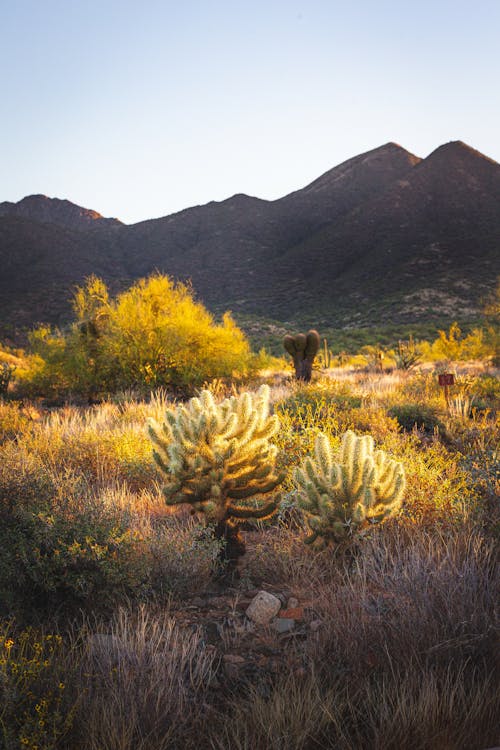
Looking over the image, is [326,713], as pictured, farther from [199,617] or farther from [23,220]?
[23,220]

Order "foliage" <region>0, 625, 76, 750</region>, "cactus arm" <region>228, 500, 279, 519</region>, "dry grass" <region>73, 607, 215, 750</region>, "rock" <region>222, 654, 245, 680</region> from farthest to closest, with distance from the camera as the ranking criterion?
"cactus arm" <region>228, 500, 279, 519</region>, "rock" <region>222, 654, 245, 680</region>, "dry grass" <region>73, 607, 215, 750</region>, "foliage" <region>0, 625, 76, 750</region>

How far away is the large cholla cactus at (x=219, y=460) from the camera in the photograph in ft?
12.7

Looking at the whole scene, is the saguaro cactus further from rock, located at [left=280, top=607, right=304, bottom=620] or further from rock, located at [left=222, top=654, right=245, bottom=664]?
rock, located at [left=222, top=654, right=245, bottom=664]

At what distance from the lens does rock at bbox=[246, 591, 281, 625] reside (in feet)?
10.0

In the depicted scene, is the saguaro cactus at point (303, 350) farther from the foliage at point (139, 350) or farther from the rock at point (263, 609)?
the rock at point (263, 609)

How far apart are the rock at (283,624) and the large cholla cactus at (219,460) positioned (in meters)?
0.93

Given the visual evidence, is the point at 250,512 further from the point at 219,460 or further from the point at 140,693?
the point at 140,693

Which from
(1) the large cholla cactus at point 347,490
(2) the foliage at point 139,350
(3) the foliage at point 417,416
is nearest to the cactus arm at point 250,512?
(1) the large cholla cactus at point 347,490

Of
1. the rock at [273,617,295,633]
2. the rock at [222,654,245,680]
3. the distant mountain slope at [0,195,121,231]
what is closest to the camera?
the rock at [222,654,245,680]

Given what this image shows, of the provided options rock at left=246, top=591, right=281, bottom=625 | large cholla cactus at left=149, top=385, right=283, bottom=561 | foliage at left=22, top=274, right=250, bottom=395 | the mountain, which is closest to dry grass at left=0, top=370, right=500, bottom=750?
rock at left=246, top=591, right=281, bottom=625

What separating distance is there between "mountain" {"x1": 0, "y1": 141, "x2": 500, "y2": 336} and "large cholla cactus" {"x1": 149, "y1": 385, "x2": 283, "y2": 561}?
142 ft

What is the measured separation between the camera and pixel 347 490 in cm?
400

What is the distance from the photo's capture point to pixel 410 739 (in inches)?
82.8

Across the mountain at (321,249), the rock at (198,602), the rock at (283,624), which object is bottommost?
the rock at (198,602)
